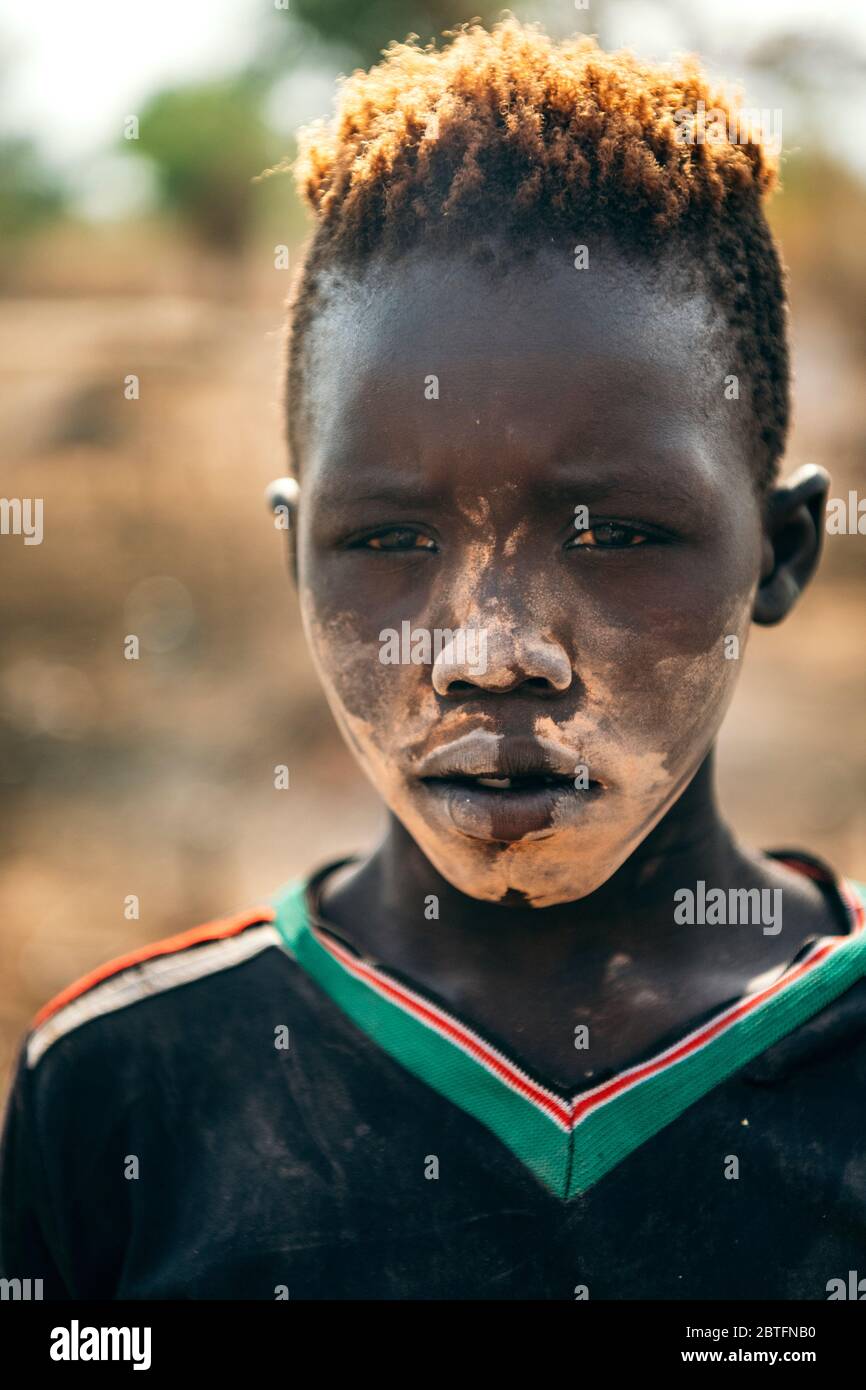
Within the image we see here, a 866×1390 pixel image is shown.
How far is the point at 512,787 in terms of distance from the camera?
1.67 m

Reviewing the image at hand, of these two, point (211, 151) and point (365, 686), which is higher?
point (211, 151)

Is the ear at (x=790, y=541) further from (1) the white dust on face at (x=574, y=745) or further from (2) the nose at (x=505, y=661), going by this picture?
(2) the nose at (x=505, y=661)

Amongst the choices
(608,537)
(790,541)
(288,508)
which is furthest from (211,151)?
(608,537)

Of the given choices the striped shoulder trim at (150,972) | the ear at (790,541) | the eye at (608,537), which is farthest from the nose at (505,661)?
the striped shoulder trim at (150,972)

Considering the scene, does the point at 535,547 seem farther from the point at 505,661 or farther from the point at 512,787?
the point at 512,787

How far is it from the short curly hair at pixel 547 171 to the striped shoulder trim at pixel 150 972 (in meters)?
0.73

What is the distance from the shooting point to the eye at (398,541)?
5.66ft

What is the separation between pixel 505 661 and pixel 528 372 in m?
0.33

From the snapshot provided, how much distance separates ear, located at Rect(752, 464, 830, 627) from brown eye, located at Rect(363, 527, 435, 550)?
46cm

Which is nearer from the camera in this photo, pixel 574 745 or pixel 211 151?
pixel 574 745

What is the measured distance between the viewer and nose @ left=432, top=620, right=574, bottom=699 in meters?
1.60

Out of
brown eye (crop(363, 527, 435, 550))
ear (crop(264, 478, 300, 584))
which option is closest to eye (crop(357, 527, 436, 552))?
brown eye (crop(363, 527, 435, 550))

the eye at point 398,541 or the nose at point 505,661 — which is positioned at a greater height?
the eye at point 398,541

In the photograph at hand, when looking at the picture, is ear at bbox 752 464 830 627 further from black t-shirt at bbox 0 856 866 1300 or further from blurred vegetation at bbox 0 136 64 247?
blurred vegetation at bbox 0 136 64 247
